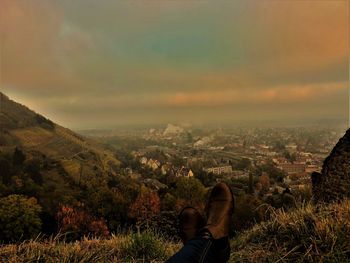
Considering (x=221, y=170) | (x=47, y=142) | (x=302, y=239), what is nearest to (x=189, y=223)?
(x=302, y=239)

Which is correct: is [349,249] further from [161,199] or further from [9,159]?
[9,159]

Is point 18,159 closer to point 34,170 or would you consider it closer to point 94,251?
point 34,170

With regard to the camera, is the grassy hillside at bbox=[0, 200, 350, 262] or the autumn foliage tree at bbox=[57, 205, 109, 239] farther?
the autumn foliage tree at bbox=[57, 205, 109, 239]

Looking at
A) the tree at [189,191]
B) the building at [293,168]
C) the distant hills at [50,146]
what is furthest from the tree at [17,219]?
the building at [293,168]

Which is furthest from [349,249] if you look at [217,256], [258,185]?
[258,185]

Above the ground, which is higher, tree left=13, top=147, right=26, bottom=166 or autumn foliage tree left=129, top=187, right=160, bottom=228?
tree left=13, top=147, right=26, bottom=166

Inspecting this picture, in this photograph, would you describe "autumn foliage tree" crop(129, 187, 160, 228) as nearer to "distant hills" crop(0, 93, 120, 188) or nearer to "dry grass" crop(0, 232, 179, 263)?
"distant hills" crop(0, 93, 120, 188)

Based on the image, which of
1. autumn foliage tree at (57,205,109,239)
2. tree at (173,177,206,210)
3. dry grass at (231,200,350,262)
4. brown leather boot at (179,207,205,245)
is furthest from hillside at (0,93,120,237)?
dry grass at (231,200,350,262)
